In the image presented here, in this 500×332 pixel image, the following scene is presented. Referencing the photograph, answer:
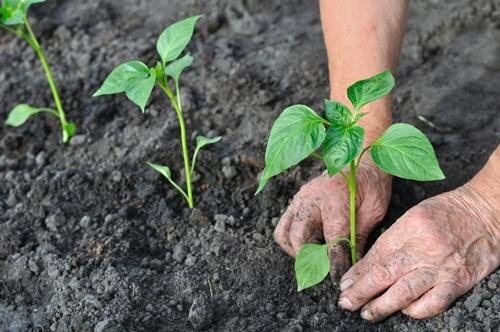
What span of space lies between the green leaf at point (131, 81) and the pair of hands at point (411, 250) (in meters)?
0.53

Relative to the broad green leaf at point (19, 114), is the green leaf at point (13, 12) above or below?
above

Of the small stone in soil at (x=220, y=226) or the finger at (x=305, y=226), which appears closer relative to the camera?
the finger at (x=305, y=226)

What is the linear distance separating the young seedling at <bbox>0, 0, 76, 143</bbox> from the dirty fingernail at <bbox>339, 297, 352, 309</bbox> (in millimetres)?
1186

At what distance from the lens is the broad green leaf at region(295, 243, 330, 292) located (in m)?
1.95

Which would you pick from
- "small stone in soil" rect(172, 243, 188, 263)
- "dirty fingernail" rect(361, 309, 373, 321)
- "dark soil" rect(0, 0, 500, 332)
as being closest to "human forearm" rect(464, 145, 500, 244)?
"dark soil" rect(0, 0, 500, 332)

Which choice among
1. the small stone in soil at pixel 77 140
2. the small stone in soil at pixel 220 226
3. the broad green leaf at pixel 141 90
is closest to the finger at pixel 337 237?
the small stone in soil at pixel 220 226

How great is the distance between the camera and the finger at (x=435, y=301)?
79.3 inches

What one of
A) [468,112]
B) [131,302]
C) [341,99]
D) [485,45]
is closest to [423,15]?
[485,45]

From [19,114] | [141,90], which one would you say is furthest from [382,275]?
[19,114]

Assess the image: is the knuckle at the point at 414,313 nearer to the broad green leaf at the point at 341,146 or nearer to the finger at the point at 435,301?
the finger at the point at 435,301

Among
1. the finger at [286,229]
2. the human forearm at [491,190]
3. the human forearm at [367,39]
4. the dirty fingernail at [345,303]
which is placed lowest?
the dirty fingernail at [345,303]

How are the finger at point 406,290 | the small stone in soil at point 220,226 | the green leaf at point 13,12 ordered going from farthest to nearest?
the green leaf at point 13,12
the small stone in soil at point 220,226
the finger at point 406,290

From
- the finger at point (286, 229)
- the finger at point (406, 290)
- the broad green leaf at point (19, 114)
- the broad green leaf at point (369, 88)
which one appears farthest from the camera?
the broad green leaf at point (19, 114)

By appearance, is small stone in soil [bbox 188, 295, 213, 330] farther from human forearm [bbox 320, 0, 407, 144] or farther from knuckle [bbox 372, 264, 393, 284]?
human forearm [bbox 320, 0, 407, 144]
